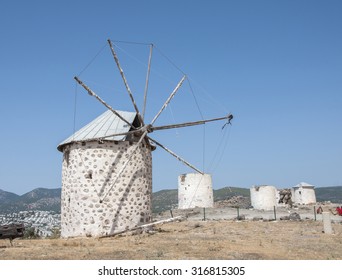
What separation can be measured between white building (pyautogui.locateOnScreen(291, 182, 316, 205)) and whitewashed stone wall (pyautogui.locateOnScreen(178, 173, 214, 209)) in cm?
1327

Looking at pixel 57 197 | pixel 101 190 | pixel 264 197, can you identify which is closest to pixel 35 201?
pixel 57 197

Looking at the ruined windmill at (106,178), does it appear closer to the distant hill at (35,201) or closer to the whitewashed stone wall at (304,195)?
the whitewashed stone wall at (304,195)

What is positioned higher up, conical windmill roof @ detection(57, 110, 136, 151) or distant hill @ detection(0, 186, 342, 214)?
conical windmill roof @ detection(57, 110, 136, 151)

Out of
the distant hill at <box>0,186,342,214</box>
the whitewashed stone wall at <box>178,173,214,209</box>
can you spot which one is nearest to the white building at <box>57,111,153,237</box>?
the whitewashed stone wall at <box>178,173,214,209</box>

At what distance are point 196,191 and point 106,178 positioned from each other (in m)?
18.3

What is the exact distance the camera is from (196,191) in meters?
31.5

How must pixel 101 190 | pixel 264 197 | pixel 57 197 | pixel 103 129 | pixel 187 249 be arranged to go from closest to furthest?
pixel 187 249 → pixel 101 190 → pixel 103 129 → pixel 264 197 → pixel 57 197

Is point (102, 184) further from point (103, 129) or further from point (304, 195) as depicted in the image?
point (304, 195)

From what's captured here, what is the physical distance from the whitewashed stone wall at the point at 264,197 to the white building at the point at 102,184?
1961 cm

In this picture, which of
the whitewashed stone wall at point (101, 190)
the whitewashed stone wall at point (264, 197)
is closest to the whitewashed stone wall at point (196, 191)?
the whitewashed stone wall at point (264, 197)

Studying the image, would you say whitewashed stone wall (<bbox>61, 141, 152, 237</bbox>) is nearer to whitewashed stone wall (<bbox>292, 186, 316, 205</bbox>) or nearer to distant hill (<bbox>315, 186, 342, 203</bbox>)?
whitewashed stone wall (<bbox>292, 186, 316, 205</bbox>)

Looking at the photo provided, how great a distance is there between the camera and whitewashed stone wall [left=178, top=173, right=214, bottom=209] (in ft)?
103
